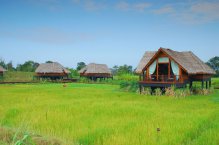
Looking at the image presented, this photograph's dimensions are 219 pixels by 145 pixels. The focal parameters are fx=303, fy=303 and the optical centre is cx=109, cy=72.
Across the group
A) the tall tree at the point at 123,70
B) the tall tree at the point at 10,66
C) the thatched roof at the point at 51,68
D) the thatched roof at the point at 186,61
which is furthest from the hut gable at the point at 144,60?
the tall tree at the point at 10,66

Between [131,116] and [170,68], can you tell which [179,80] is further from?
[131,116]

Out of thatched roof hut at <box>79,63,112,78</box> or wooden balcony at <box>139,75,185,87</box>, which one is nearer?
wooden balcony at <box>139,75,185,87</box>

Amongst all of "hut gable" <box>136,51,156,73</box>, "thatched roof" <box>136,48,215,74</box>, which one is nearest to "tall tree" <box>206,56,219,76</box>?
"thatched roof" <box>136,48,215,74</box>

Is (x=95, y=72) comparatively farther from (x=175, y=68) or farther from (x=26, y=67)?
(x=175, y=68)

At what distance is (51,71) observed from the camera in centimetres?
3994

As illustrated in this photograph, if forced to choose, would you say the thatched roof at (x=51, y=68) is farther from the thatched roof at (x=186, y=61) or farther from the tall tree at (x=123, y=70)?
the thatched roof at (x=186, y=61)

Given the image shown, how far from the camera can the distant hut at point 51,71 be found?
40066mm

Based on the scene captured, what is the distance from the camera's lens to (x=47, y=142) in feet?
16.6

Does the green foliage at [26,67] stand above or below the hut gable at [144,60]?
above

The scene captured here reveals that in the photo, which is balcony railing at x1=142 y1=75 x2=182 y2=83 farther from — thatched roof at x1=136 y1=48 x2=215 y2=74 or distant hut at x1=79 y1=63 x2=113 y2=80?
distant hut at x1=79 y1=63 x2=113 y2=80

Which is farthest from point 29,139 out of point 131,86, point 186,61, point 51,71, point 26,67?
point 26,67

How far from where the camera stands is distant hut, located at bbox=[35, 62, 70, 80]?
4007 cm

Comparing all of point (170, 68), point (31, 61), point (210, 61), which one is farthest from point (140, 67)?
point (31, 61)

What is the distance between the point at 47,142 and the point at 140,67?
1535 cm
